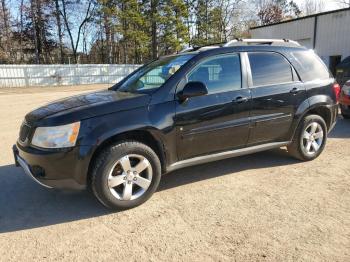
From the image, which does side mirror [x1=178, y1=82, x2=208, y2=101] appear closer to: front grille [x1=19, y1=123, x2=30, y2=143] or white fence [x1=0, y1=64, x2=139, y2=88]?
front grille [x1=19, y1=123, x2=30, y2=143]

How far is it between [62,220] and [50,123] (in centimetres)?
103

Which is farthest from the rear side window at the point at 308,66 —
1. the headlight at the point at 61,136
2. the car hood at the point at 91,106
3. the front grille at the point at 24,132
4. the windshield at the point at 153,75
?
the front grille at the point at 24,132

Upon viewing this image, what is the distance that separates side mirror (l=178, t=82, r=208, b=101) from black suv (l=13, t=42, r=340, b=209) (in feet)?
0.04

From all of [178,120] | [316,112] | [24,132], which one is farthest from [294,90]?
[24,132]

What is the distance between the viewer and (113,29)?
114ft

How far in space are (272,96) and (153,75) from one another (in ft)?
5.49

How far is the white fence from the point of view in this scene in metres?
22.8

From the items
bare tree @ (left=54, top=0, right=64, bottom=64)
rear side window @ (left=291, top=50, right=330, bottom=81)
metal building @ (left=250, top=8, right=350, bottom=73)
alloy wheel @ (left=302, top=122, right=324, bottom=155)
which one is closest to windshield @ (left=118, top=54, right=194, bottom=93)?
rear side window @ (left=291, top=50, right=330, bottom=81)

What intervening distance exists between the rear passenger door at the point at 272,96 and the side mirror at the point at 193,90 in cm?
92

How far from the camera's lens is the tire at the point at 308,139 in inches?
196

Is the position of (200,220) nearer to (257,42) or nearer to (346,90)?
(257,42)

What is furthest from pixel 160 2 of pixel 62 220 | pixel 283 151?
pixel 62 220

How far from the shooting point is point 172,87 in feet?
12.8

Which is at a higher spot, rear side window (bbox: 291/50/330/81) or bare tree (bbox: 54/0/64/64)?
bare tree (bbox: 54/0/64/64)
